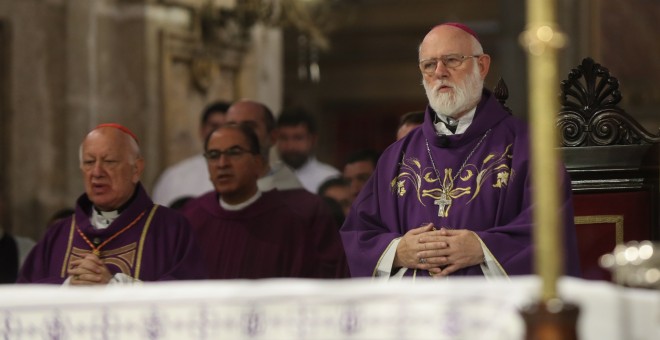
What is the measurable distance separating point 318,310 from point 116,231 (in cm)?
273

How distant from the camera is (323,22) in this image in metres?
12.0

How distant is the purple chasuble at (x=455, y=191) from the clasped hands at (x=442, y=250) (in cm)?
6

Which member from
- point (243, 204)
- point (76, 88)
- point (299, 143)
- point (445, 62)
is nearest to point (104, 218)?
point (243, 204)

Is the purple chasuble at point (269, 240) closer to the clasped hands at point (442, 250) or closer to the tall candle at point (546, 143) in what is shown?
the clasped hands at point (442, 250)

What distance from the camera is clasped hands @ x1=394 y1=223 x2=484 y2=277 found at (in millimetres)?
4555

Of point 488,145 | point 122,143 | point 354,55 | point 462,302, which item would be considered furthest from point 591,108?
point 354,55

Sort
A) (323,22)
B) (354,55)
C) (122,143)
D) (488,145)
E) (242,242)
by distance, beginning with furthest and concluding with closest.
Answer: (354,55) → (323,22) → (242,242) → (122,143) → (488,145)

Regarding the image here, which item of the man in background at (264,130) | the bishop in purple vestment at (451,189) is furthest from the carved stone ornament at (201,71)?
the bishop in purple vestment at (451,189)

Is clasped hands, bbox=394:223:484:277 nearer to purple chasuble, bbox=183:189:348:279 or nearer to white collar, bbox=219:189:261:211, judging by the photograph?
purple chasuble, bbox=183:189:348:279

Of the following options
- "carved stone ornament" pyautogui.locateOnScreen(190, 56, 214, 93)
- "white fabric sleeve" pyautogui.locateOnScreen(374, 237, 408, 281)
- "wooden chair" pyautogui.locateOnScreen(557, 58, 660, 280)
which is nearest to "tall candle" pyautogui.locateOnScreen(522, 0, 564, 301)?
"white fabric sleeve" pyautogui.locateOnScreen(374, 237, 408, 281)

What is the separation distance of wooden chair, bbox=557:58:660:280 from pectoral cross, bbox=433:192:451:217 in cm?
65

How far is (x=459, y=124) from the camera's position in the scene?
A: 16.6ft

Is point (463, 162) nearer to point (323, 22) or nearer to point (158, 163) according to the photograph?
point (158, 163)

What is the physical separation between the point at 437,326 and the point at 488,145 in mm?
2118
